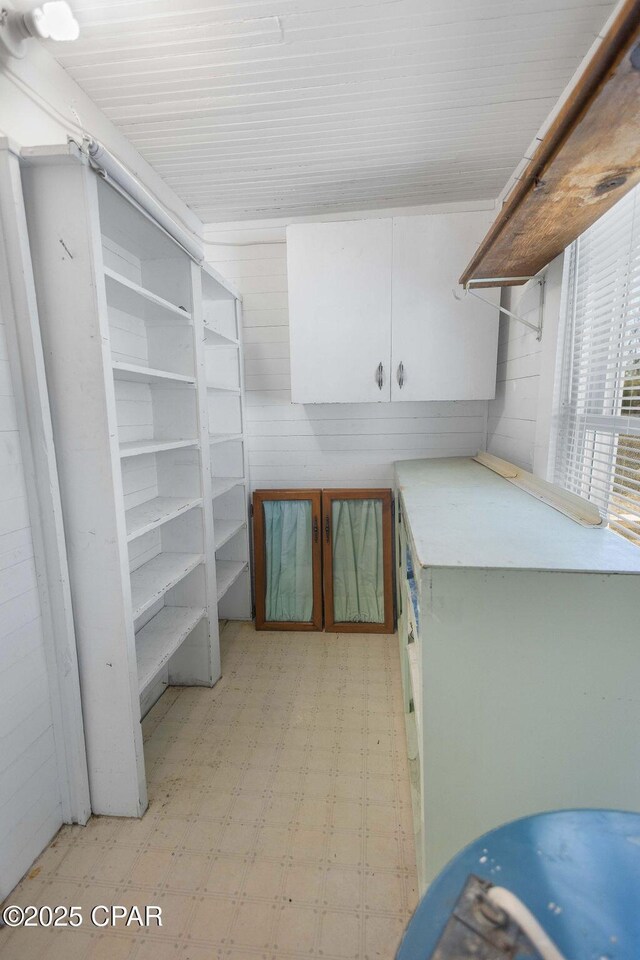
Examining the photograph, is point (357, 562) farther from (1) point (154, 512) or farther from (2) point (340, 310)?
(2) point (340, 310)

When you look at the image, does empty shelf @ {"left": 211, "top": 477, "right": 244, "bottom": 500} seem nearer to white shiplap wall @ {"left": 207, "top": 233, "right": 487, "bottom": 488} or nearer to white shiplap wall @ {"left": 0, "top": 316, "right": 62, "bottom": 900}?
white shiplap wall @ {"left": 207, "top": 233, "right": 487, "bottom": 488}

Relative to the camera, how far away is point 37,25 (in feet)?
3.97

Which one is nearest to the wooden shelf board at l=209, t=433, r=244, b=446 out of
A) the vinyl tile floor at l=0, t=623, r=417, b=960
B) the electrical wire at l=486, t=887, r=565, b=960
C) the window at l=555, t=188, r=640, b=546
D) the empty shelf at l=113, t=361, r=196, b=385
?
the empty shelf at l=113, t=361, r=196, b=385

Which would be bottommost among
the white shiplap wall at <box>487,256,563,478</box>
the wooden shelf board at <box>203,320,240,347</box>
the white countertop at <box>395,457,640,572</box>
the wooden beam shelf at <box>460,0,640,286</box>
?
the white countertop at <box>395,457,640,572</box>

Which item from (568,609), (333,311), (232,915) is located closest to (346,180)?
(333,311)

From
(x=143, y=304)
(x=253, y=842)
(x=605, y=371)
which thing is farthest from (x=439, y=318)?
(x=253, y=842)

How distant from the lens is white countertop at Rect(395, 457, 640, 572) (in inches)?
38.0

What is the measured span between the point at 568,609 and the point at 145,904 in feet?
4.87

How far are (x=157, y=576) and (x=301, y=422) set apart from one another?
1.38 metres

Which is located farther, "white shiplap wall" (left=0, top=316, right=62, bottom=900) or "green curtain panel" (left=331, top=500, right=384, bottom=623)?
"green curtain panel" (left=331, top=500, right=384, bottom=623)

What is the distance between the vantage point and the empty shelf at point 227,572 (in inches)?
96.4

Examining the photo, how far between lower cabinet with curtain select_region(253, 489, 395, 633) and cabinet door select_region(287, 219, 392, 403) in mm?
717

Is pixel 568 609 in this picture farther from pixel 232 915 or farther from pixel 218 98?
pixel 218 98

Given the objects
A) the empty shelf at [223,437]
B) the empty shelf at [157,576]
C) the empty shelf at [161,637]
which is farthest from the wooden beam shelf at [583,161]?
the empty shelf at [161,637]
